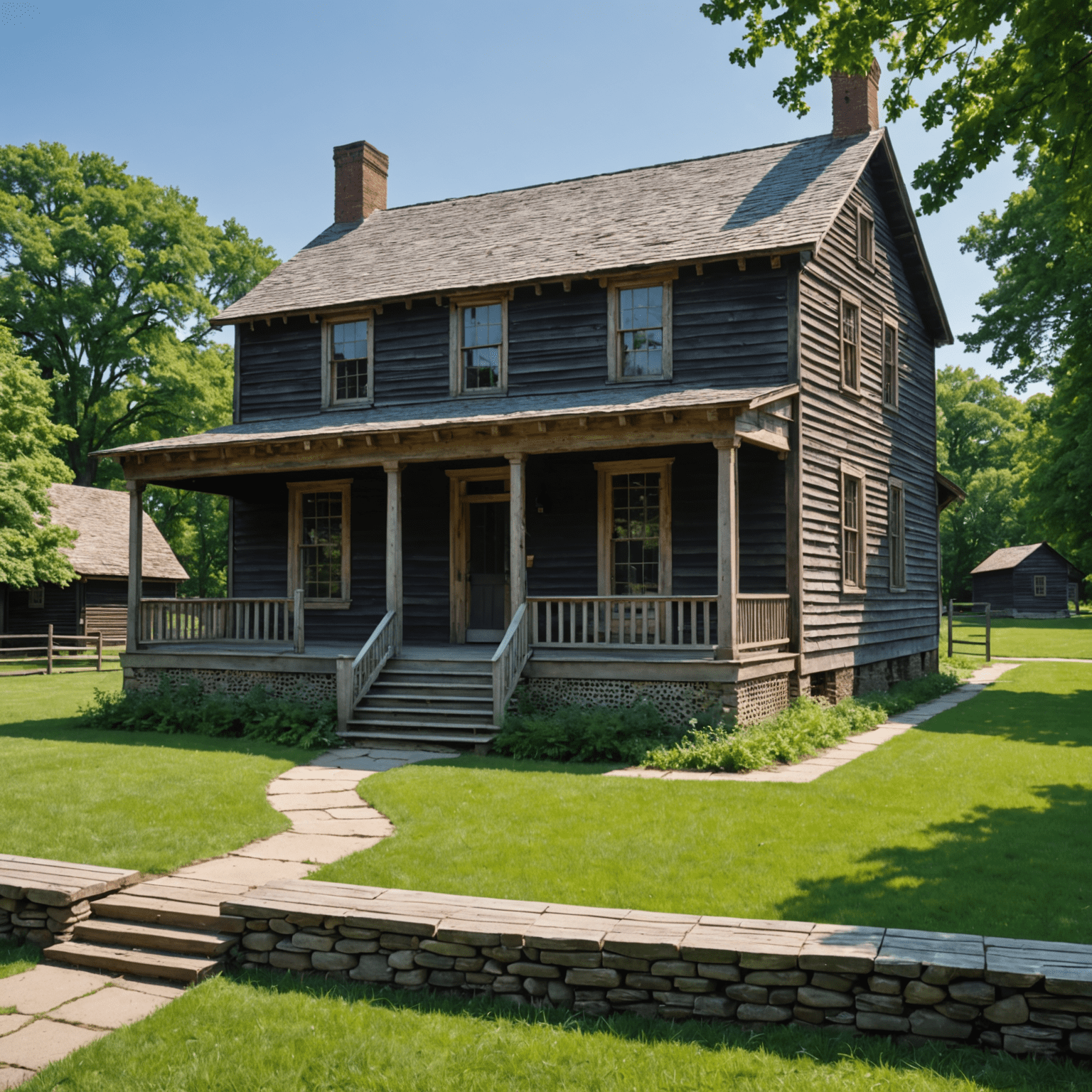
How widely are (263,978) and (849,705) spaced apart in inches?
446

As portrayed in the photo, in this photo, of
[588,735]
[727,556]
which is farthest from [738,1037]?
[727,556]

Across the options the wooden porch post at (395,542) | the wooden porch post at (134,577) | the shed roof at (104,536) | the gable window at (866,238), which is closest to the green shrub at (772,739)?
the wooden porch post at (395,542)

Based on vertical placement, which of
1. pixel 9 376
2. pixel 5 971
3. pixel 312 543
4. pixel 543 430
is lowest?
pixel 5 971

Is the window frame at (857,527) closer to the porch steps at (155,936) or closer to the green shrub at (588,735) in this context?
the green shrub at (588,735)

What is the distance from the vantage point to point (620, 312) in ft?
50.9

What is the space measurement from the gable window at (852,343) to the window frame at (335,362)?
791 cm

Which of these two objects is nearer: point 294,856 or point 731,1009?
point 731,1009

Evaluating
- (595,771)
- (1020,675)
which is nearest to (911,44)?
(595,771)

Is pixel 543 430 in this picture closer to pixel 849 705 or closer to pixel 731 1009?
pixel 849 705

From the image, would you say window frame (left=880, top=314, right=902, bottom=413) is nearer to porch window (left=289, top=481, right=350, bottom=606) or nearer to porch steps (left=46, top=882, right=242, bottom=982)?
porch window (left=289, top=481, right=350, bottom=606)

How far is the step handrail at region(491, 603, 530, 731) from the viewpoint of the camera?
12.5 metres

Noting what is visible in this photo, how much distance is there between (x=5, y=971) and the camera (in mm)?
5797

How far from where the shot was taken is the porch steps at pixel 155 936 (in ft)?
18.8

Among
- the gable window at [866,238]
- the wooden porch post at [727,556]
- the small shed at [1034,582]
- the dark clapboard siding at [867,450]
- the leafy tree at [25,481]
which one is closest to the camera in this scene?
the wooden porch post at [727,556]
